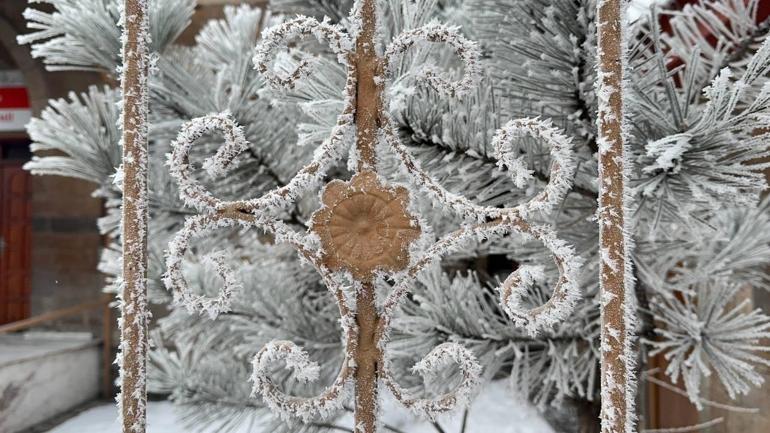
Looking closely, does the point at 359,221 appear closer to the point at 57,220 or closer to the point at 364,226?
the point at 364,226

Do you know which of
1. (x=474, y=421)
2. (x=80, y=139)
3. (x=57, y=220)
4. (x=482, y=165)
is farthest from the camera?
(x=57, y=220)

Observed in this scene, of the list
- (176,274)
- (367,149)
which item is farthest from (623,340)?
(176,274)

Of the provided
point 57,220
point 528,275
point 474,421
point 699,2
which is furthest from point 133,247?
point 57,220

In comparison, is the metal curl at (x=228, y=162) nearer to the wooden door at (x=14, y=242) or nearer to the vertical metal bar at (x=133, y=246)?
the vertical metal bar at (x=133, y=246)

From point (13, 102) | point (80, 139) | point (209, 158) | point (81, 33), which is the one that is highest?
point (13, 102)

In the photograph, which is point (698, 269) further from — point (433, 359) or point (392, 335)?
point (433, 359)

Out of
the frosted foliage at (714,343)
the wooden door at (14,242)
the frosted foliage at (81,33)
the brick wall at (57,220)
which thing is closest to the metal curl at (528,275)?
the frosted foliage at (714,343)
